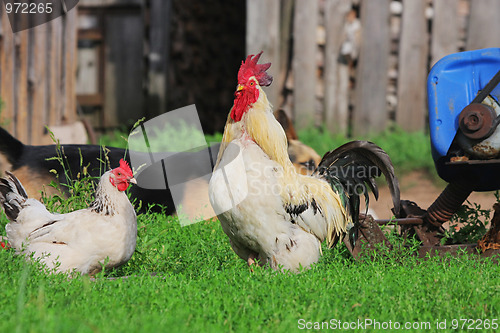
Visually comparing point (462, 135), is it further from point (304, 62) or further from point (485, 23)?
point (485, 23)

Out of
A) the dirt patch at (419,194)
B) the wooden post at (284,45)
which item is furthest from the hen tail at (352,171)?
the wooden post at (284,45)

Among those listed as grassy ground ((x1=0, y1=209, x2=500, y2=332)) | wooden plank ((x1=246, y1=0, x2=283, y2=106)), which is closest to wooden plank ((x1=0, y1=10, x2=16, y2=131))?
wooden plank ((x1=246, y1=0, x2=283, y2=106))

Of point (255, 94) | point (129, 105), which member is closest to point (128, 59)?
point (129, 105)

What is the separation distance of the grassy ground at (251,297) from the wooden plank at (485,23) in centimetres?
630

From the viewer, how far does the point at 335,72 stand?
33.6ft

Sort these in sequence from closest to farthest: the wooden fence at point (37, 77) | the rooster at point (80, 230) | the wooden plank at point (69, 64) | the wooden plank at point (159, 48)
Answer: the rooster at point (80, 230)
the wooden fence at point (37, 77)
the wooden plank at point (69, 64)
the wooden plank at point (159, 48)

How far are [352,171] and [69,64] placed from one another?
6.18 meters

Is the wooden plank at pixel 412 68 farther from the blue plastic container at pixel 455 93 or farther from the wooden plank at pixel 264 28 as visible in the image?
the blue plastic container at pixel 455 93

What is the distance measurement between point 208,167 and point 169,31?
19.7 feet

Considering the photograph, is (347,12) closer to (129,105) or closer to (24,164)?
(129,105)

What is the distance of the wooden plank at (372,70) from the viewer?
33.1ft

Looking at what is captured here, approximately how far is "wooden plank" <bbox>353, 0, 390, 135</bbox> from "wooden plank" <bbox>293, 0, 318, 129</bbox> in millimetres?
735

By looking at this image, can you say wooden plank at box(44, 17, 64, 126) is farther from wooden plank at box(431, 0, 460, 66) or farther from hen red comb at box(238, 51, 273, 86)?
wooden plank at box(431, 0, 460, 66)

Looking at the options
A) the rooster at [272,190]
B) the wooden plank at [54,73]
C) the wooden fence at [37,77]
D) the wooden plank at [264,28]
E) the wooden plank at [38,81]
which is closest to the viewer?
the rooster at [272,190]
